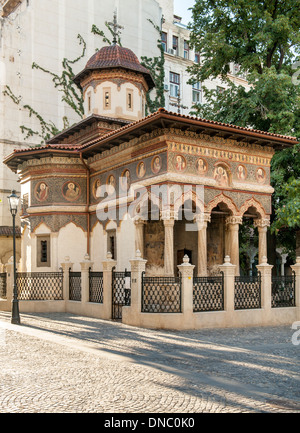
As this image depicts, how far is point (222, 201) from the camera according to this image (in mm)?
17531

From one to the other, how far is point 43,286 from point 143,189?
520 cm

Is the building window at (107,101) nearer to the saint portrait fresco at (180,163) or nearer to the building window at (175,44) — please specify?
the saint portrait fresco at (180,163)

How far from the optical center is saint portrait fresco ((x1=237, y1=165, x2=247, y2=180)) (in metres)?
18.1

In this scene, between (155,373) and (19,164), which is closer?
(155,373)

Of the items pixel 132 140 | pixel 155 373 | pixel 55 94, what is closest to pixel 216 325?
pixel 155 373

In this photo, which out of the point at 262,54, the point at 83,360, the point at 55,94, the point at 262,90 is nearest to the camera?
the point at 83,360

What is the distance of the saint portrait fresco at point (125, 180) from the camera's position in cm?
1838

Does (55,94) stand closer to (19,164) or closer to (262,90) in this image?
(19,164)

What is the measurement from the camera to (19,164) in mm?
22172

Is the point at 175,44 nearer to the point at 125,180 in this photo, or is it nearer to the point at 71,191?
the point at 71,191

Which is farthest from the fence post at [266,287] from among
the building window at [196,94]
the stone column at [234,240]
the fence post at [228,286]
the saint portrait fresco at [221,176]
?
the building window at [196,94]

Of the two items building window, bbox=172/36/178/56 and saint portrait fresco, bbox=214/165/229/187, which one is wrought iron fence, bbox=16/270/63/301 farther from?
building window, bbox=172/36/178/56

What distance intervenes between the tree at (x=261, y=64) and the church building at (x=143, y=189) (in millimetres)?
1599

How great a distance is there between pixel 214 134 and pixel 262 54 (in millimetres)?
7257
